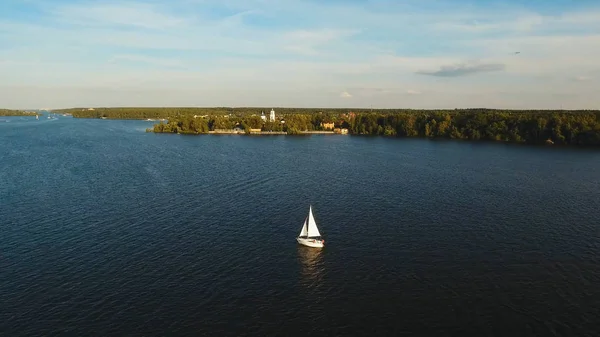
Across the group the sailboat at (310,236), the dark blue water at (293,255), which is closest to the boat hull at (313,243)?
the sailboat at (310,236)

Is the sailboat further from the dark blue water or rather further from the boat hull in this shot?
the dark blue water

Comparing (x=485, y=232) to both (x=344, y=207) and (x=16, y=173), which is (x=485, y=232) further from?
(x=16, y=173)

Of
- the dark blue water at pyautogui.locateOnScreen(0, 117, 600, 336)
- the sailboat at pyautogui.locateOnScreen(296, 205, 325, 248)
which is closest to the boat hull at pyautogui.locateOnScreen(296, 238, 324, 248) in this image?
the sailboat at pyautogui.locateOnScreen(296, 205, 325, 248)


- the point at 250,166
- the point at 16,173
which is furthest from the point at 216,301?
the point at 16,173

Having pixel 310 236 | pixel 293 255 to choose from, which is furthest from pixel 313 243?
pixel 293 255

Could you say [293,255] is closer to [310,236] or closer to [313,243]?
[313,243]
